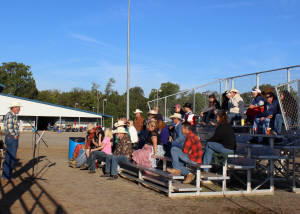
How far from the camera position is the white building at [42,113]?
1880 inches

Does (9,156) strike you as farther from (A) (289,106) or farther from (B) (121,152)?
(A) (289,106)

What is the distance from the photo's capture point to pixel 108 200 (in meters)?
7.23

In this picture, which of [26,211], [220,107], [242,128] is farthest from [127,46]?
[26,211]

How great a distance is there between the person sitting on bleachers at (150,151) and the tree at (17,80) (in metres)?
91.9

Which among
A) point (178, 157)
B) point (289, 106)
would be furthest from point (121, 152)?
point (289, 106)

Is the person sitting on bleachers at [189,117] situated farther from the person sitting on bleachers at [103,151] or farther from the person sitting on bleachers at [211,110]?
the person sitting on bleachers at [103,151]

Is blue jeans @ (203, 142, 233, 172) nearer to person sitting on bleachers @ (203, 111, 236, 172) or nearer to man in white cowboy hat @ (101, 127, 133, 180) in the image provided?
person sitting on bleachers @ (203, 111, 236, 172)

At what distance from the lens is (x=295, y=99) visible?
8922 mm

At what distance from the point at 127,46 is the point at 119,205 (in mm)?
15827

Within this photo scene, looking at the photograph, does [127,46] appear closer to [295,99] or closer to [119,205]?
[295,99]

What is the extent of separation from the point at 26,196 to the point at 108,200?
167 centimetres

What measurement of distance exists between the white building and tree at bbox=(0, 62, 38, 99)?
145 ft

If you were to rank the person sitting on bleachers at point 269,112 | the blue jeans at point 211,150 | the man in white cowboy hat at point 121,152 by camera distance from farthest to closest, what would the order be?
1. the man in white cowboy hat at point 121,152
2. the person sitting on bleachers at point 269,112
3. the blue jeans at point 211,150

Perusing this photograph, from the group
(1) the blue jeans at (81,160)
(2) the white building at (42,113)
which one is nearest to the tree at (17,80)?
(2) the white building at (42,113)
